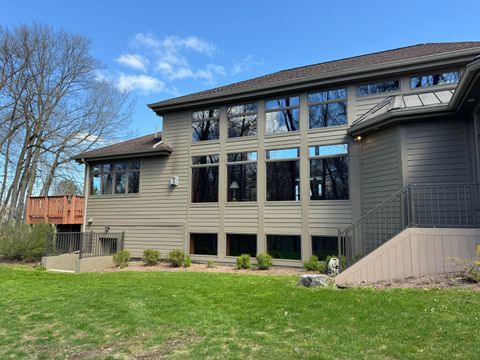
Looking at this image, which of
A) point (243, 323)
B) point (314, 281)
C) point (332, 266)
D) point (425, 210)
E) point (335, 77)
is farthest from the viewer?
point (335, 77)

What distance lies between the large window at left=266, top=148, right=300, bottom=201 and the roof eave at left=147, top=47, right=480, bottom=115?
2086mm

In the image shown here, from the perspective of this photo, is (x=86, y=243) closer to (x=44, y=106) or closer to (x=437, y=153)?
(x=437, y=153)

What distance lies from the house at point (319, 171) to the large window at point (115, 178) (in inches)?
1.8

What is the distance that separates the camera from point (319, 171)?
10.8 m

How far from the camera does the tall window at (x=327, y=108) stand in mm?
10727

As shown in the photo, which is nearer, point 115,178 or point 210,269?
point 210,269

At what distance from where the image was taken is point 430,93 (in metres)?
9.39

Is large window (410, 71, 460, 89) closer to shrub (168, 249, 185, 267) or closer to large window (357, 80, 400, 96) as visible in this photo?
large window (357, 80, 400, 96)

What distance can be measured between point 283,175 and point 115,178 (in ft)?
23.7

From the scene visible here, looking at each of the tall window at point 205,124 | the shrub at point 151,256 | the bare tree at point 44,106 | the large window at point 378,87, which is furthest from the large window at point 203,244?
the bare tree at point 44,106

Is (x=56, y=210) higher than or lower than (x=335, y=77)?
lower

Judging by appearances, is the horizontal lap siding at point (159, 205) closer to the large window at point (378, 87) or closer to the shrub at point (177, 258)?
the shrub at point (177, 258)

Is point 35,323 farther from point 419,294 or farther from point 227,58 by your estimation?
point 227,58

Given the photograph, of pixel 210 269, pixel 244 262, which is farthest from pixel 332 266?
pixel 210 269
